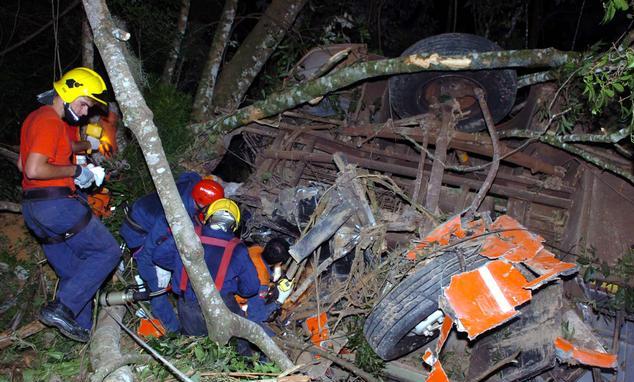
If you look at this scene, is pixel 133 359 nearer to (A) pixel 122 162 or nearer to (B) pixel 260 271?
(B) pixel 260 271

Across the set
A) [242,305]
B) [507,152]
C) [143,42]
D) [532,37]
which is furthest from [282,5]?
[532,37]

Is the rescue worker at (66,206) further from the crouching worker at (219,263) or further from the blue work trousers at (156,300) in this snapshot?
the crouching worker at (219,263)

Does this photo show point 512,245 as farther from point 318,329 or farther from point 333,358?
point 318,329

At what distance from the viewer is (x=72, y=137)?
4.78m

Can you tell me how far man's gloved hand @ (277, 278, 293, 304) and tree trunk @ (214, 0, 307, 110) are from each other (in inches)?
110

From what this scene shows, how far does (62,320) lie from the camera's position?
4.52m

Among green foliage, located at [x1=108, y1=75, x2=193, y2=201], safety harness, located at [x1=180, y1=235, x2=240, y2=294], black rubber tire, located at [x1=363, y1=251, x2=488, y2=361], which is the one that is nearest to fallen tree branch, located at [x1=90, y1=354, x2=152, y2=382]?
safety harness, located at [x1=180, y1=235, x2=240, y2=294]

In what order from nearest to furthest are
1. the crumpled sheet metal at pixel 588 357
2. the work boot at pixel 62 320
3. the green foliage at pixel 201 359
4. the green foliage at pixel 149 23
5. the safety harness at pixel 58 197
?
the crumpled sheet metal at pixel 588 357 → the green foliage at pixel 201 359 → the safety harness at pixel 58 197 → the work boot at pixel 62 320 → the green foliage at pixel 149 23

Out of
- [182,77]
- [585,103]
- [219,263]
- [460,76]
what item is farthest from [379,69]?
[182,77]

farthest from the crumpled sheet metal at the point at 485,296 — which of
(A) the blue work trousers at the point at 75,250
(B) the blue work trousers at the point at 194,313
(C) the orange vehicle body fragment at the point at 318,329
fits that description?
(A) the blue work trousers at the point at 75,250

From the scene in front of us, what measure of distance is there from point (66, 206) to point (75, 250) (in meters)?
0.44

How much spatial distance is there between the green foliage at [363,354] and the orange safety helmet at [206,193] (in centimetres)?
168

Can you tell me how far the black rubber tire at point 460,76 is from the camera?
205 inches

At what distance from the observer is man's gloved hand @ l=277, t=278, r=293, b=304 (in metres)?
4.99
